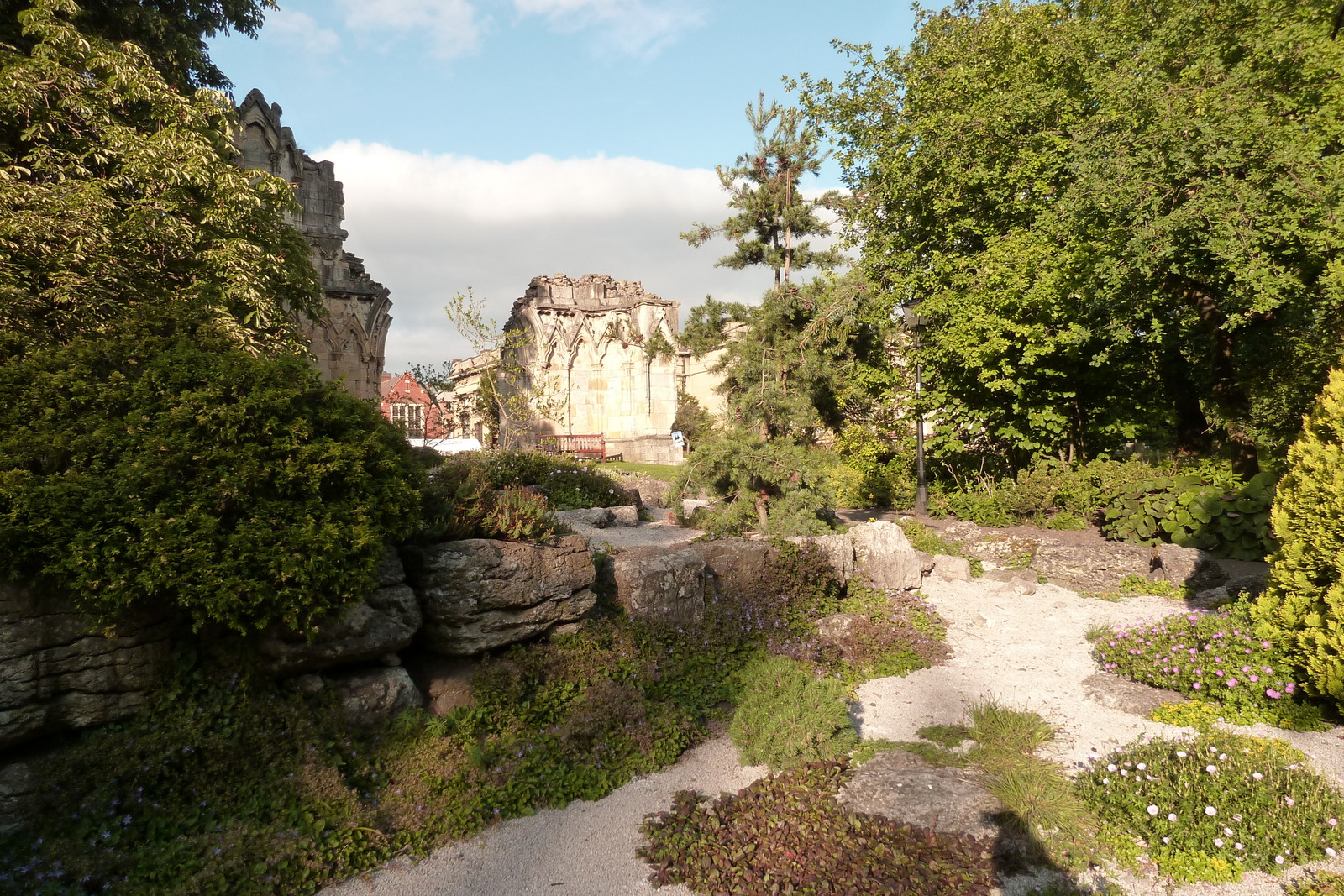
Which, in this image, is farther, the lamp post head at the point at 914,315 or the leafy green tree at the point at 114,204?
the lamp post head at the point at 914,315

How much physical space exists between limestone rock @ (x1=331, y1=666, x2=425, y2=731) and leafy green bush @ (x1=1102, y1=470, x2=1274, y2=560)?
37.2 ft

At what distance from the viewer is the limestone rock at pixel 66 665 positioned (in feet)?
14.6

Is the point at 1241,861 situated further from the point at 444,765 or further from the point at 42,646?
the point at 42,646

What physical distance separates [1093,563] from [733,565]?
23.7 ft

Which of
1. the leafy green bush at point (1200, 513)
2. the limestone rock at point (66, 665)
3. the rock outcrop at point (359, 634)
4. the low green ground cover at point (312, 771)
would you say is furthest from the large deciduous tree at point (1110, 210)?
the limestone rock at point (66, 665)

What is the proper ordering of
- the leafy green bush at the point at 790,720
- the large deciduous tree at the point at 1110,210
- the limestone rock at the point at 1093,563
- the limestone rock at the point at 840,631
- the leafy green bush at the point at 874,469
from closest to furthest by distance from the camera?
the leafy green bush at the point at 790,720
the limestone rock at the point at 840,631
the large deciduous tree at the point at 1110,210
the limestone rock at the point at 1093,563
the leafy green bush at the point at 874,469

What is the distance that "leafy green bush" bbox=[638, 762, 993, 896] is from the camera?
175 inches

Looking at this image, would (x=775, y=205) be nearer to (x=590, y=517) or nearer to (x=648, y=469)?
(x=590, y=517)

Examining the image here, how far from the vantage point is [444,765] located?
553cm

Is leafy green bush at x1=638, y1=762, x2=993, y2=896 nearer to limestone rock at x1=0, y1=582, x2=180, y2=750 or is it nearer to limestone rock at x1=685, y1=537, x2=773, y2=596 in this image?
limestone rock at x1=685, y1=537, x2=773, y2=596

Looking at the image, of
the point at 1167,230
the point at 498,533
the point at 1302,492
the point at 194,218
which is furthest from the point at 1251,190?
the point at 194,218

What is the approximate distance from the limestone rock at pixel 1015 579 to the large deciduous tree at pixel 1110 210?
4431mm

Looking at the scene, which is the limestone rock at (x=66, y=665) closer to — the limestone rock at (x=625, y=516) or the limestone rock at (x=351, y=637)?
the limestone rock at (x=351, y=637)

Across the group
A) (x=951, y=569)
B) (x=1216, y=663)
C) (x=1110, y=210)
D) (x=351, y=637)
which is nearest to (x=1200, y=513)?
(x=951, y=569)
